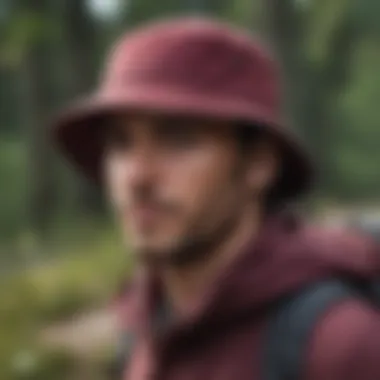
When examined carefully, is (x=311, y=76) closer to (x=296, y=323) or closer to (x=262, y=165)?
(x=262, y=165)

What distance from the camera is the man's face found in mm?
2643

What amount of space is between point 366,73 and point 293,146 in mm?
21932

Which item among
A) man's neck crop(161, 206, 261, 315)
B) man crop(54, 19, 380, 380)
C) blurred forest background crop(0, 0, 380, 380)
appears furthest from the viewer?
blurred forest background crop(0, 0, 380, 380)

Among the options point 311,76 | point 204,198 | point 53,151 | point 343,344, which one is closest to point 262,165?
point 204,198

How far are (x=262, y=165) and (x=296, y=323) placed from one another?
472 mm

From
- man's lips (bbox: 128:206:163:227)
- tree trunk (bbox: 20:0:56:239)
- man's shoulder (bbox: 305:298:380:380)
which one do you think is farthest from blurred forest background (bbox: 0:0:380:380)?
man's shoulder (bbox: 305:298:380:380)

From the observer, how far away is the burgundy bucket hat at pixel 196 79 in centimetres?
261

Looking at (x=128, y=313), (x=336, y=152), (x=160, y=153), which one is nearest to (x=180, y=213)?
(x=160, y=153)

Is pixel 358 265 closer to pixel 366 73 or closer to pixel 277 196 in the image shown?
pixel 277 196

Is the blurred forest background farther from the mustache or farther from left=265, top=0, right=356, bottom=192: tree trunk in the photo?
the mustache

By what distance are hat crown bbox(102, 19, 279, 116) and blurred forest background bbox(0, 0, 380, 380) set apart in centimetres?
622

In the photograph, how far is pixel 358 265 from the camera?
2.60 metres

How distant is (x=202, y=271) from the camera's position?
2.67 meters

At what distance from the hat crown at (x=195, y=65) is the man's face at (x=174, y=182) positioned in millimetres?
74
